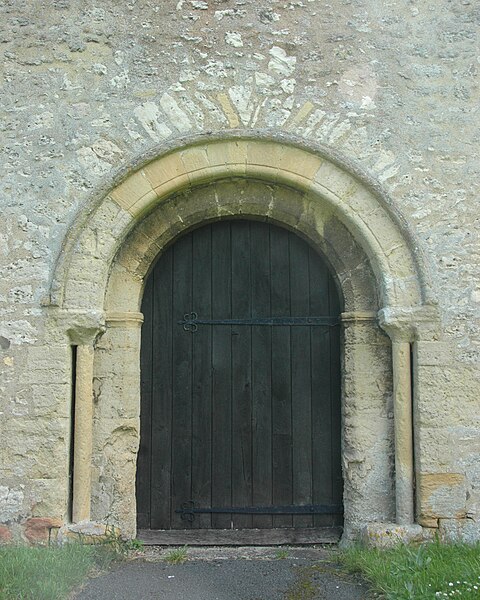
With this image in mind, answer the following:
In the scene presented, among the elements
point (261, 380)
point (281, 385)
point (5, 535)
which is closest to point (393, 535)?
point (281, 385)

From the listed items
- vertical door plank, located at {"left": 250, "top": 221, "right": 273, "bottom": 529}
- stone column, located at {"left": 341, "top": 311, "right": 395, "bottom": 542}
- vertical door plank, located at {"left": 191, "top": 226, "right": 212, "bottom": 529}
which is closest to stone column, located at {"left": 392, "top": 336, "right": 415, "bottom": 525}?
stone column, located at {"left": 341, "top": 311, "right": 395, "bottom": 542}

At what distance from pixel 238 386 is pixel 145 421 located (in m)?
0.72

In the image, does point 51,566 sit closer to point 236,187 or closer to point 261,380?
point 261,380

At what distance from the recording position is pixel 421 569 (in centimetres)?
367

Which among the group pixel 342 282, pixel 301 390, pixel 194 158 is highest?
pixel 194 158

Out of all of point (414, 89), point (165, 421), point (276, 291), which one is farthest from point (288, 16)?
point (165, 421)

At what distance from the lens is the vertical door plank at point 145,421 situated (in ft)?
15.5

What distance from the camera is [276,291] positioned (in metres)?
4.89

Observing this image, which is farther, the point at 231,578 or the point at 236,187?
the point at 236,187

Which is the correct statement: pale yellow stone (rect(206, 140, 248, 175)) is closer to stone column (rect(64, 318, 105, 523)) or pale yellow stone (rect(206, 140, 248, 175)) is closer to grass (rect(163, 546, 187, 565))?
stone column (rect(64, 318, 105, 523))

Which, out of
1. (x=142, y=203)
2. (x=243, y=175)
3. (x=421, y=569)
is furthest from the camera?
(x=243, y=175)

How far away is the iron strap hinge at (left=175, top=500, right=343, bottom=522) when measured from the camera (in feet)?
15.5

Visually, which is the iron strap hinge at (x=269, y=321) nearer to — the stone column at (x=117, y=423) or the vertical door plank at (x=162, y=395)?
the vertical door plank at (x=162, y=395)

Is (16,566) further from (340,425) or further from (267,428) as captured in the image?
(340,425)
